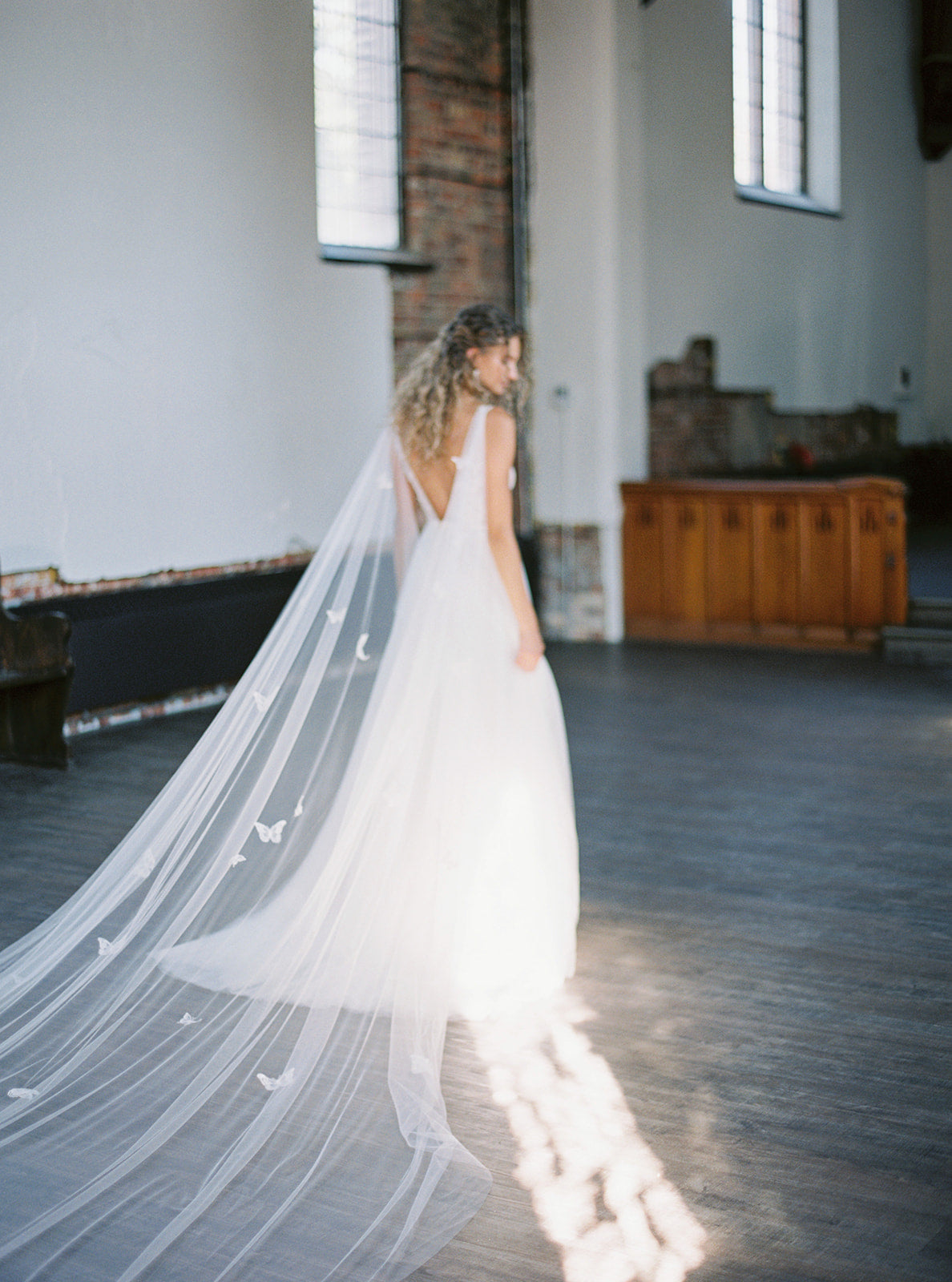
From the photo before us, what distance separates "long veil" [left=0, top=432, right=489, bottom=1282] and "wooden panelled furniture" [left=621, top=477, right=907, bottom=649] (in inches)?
222

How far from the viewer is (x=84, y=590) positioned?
7.01 m

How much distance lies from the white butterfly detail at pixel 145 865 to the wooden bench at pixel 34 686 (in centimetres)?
276

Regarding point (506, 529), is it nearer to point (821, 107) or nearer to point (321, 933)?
point (321, 933)

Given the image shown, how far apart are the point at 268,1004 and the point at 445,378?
5.20 feet

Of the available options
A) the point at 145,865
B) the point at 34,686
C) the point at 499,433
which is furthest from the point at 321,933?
the point at 34,686

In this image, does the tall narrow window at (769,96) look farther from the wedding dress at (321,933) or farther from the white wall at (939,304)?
the wedding dress at (321,933)

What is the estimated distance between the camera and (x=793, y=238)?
12430 millimetres

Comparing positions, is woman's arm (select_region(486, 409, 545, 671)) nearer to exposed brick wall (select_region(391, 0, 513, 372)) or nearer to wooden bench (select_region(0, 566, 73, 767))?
wooden bench (select_region(0, 566, 73, 767))

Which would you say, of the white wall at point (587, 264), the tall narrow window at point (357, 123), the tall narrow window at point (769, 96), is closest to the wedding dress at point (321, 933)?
the tall narrow window at point (357, 123)

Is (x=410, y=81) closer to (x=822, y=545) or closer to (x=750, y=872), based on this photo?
(x=822, y=545)

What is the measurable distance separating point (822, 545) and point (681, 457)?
204 centimetres

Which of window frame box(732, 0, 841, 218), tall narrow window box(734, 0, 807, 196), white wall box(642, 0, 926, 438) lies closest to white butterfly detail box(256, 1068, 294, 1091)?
white wall box(642, 0, 926, 438)

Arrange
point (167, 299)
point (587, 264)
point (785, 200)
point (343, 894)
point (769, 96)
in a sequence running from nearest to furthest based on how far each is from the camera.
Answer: point (343, 894) < point (167, 299) < point (587, 264) < point (785, 200) < point (769, 96)

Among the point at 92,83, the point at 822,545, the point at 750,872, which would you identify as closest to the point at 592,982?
the point at 750,872
